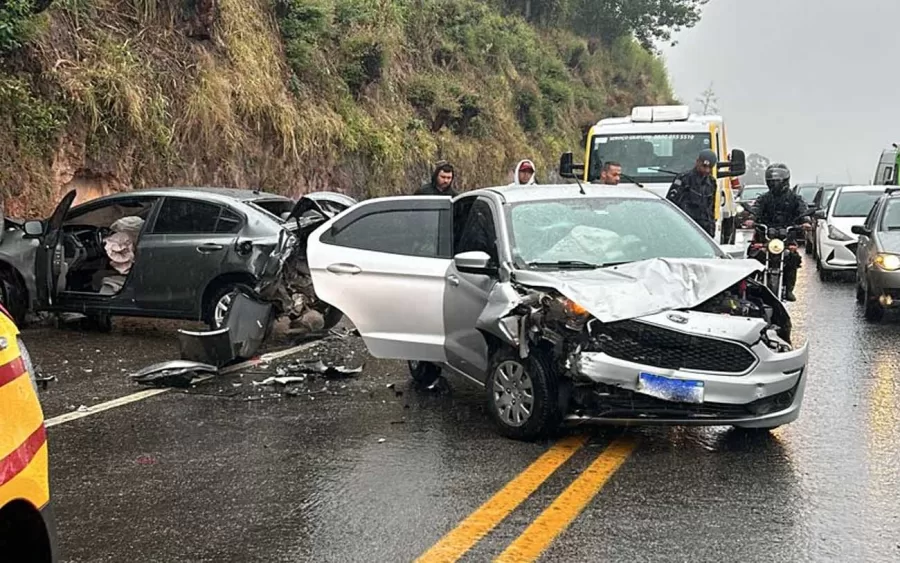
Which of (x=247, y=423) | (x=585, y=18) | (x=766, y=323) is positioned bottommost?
(x=247, y=423)

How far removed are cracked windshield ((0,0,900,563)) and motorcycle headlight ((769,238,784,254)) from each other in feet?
0.10

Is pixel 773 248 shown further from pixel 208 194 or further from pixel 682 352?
pixel 208 194

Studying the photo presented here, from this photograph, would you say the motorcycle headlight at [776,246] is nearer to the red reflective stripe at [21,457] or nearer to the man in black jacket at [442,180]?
the man in black jacket at [442,180]

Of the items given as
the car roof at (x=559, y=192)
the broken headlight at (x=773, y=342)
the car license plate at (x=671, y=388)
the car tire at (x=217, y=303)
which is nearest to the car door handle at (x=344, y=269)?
the car roof at (x=559, y=192)

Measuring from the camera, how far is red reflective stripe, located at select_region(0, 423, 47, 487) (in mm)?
2860

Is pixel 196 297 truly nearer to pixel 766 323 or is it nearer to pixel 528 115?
pixel 766 323

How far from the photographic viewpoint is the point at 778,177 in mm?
11039

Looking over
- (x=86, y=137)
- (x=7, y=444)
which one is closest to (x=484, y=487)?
(x=7, y=444)

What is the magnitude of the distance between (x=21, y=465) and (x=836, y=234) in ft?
51.3

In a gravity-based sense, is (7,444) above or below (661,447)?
above

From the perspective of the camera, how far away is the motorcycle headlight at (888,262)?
11104 mm

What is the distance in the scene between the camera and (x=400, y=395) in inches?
303

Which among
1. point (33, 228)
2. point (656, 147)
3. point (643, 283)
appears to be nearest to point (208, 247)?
point (33, 228)

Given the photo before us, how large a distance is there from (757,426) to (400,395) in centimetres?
291
